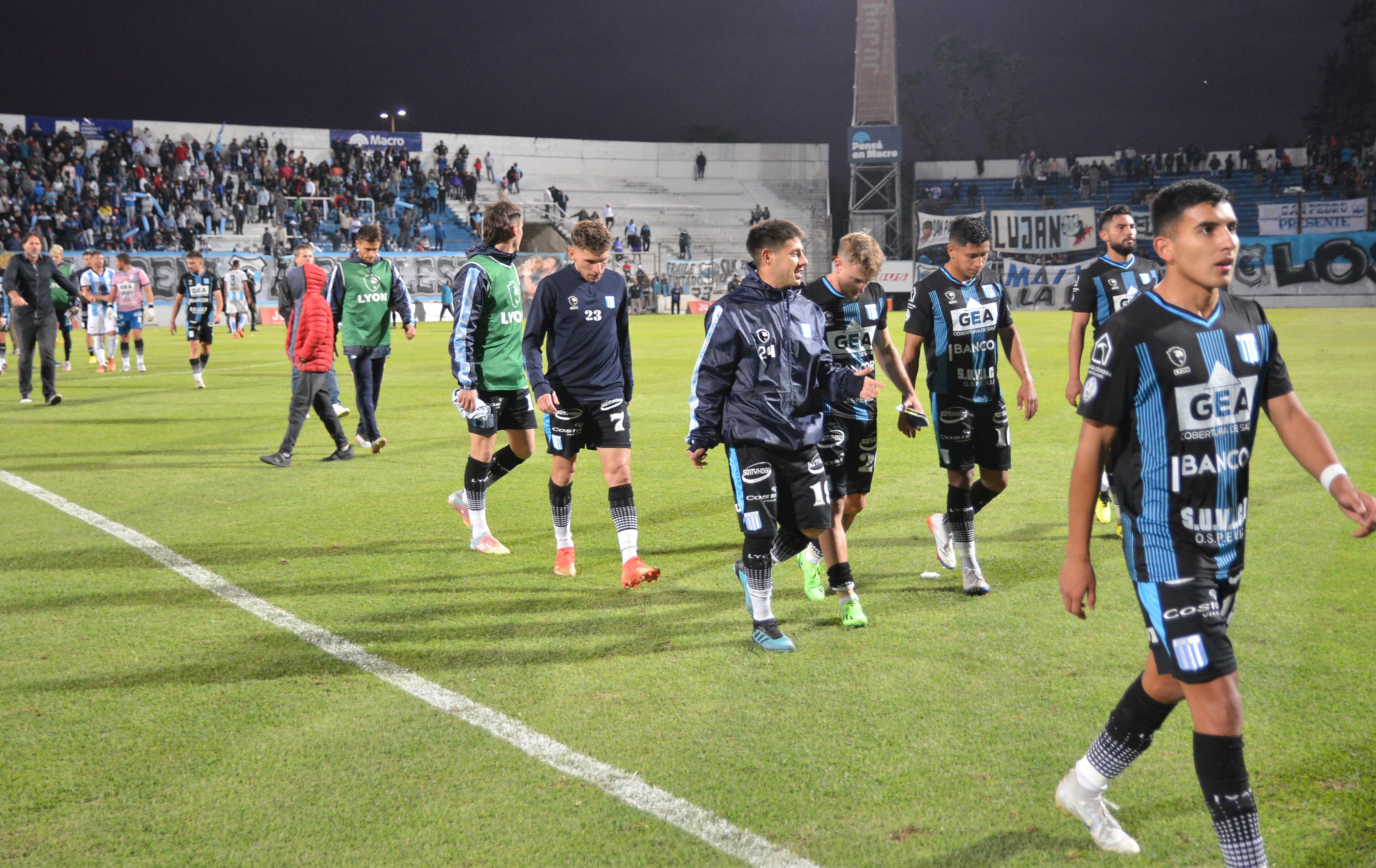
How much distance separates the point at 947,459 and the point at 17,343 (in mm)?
15432

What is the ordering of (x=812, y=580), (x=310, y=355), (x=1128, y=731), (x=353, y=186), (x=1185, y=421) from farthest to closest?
(x=353, y=186) < (x=310, y=355) < (x=812, y=580) < (x=1128, y=731) < (x=1185, y=421)

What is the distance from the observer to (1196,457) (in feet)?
9.25

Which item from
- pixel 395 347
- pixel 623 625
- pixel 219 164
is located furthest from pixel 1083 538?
pixel 219 164

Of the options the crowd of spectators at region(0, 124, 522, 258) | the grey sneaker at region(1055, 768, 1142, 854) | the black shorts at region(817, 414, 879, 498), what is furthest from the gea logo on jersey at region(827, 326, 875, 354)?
the crowd of spectators at region(0, 124, 522, 258)

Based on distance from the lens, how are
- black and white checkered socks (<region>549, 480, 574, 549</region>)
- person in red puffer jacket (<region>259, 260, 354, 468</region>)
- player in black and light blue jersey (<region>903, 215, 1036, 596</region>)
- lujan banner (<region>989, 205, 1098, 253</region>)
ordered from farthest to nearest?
lujan banner (<region>989, 205, 1098, 253</region>)
person in red puffer jacket (<region>259, 260, 354, 468</region>)
black and white checkered socks (<region>549, 480, 574, 549</region>)
player in black and light blue jersey (<region>903, 215, 1036, 596</region>)

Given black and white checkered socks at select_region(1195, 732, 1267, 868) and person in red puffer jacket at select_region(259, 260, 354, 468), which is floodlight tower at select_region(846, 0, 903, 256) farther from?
black and white checkered socks at select_region(1195, 732, 1267, 868)

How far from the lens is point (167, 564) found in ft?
22.4

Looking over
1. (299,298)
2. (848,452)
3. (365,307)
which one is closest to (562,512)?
(848,452)

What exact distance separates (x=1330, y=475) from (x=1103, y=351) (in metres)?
0.74

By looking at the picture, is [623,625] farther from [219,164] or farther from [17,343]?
[219,164]

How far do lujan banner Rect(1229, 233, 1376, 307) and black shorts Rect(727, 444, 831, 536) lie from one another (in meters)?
44.9

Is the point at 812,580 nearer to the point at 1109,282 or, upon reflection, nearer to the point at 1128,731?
the point at 1128,731

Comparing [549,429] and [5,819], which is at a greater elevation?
[549,429]

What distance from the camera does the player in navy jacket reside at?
194 inches
